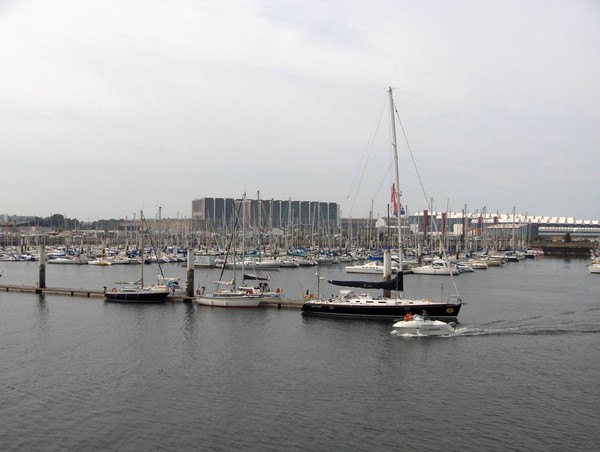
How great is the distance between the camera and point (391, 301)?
44.8 metres

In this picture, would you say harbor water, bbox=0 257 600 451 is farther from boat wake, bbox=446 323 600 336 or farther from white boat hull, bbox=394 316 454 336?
white boat hull, bbox=394 316 454 336

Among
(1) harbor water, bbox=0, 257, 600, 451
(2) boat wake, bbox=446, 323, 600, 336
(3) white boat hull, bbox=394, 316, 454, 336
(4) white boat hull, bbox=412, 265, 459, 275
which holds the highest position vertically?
(4) white boat hull, bbox=412, 265, 459, 275

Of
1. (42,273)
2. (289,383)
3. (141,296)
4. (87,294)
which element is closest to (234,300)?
(141,296)

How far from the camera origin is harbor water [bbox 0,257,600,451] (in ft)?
73.6

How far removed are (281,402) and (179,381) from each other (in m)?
5.86

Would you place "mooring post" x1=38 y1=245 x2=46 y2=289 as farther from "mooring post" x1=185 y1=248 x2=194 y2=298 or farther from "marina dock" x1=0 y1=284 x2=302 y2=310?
"mooring post" x1=185 y1=248 x2=194 y2=298

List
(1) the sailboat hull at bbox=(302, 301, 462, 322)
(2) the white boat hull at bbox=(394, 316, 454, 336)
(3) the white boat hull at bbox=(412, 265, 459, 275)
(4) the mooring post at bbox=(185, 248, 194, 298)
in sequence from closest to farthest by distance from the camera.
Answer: (2) the white boat hull at bbox=(394, 316, 454, 336) → (1) the sailboat hull at bbox=(302, 301, 462, 322) → (4) the mooring post at bbox=(185, 248, 194, 298) → (3) the white boat hull at bbox=(412, 265, 459, 275)

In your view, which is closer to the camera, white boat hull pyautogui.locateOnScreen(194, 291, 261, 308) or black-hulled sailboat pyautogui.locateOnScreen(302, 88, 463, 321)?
black-hulled sailboat pyautogui.locateOnScreen(302, 88, 463, 321)

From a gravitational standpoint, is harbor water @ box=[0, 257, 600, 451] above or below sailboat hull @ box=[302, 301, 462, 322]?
below

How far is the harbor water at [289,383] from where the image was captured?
22.4m

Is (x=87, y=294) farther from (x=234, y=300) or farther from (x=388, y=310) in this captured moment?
(x=388, y=310)

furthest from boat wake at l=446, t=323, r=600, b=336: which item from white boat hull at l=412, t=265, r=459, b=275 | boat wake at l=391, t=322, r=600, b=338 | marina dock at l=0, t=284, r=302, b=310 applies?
white boat hull at l=412, t=265, r=459, b=275

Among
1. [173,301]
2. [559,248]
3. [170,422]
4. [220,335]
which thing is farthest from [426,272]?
[559,248]

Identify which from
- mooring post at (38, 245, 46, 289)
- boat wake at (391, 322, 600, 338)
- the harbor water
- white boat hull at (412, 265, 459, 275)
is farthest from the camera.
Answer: white boat hull at (412, 265, 459, 275)
